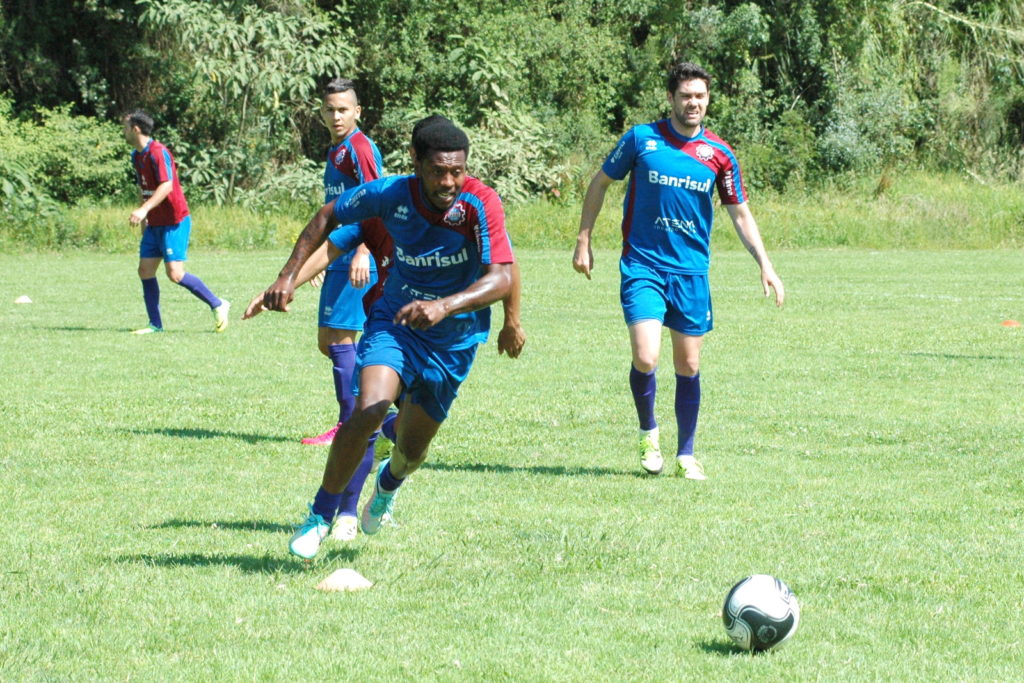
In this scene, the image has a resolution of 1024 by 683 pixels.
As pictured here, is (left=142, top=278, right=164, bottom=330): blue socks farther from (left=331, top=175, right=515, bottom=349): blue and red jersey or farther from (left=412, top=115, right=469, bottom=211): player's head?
(left=412, top=115, right=469, bottom=211): player's head

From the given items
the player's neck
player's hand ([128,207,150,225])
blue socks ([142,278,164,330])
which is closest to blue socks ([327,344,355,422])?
the player's neck

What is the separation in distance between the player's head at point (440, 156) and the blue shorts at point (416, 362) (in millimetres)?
635

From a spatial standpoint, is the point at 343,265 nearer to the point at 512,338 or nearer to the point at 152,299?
the point at 512,338

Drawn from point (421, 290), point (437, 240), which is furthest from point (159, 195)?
point (437, 240)

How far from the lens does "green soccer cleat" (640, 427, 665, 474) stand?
7.53 m

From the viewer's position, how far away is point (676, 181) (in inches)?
295

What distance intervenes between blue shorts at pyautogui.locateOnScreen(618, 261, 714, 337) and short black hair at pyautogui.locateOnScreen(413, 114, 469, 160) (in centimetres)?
264

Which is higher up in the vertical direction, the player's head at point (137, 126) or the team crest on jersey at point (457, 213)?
the team crest on jersey at point (457, 213)

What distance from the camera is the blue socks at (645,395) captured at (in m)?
7.67

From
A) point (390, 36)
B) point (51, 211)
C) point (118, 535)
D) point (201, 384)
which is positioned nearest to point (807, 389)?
point (201, 384)

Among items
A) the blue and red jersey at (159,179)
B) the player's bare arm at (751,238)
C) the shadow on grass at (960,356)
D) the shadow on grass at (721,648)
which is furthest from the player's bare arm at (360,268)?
the shadow on grass at (960,356)

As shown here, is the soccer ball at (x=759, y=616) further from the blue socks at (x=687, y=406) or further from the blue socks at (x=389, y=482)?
the blue socks at (x=687, y=406)

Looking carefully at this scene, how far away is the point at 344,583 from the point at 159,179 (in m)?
9.66

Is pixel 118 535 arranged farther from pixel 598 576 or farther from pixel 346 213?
pixel 598 576
